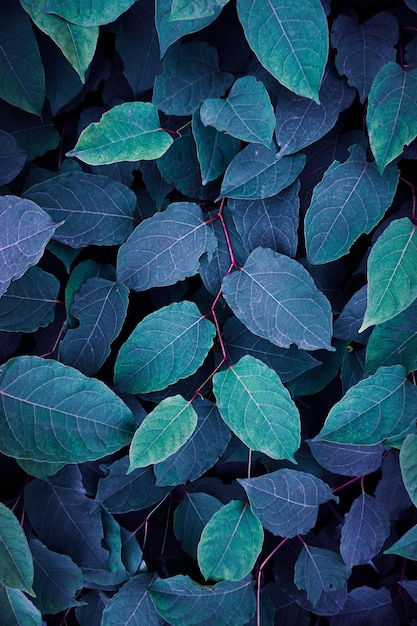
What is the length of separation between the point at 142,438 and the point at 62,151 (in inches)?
22.8

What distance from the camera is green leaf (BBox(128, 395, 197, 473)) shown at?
0.89 meters

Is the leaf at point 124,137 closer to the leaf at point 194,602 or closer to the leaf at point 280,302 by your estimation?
the leaf at point 280,302

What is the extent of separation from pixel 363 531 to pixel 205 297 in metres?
0.51

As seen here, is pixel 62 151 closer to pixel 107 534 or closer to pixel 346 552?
pixel 107 534

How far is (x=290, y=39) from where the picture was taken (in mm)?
825

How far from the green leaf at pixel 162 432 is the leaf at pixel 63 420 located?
0.09 ft

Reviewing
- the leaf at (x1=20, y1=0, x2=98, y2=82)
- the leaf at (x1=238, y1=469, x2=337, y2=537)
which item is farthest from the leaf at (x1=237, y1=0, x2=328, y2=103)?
the leaf at (x1=238, y1=469, x2=337, y2=537)

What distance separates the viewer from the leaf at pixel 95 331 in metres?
0.98

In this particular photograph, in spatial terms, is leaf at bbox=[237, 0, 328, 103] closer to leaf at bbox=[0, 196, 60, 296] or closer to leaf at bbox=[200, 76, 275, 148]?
leaf at bbox=[200, 76, 275, 148]

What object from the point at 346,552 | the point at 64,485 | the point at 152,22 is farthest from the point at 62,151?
the point at 346,552

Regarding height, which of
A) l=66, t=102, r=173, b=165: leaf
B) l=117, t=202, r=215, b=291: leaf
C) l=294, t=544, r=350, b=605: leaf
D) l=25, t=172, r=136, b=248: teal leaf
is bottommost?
l=294, t=544, r=350, b=605: leaf

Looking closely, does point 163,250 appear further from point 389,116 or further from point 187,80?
point 389,116

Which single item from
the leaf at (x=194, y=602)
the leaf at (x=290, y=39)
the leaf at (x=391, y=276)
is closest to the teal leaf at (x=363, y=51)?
the leaf at (x=290, y=39)

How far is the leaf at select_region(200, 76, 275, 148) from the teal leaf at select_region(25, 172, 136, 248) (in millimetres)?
201
